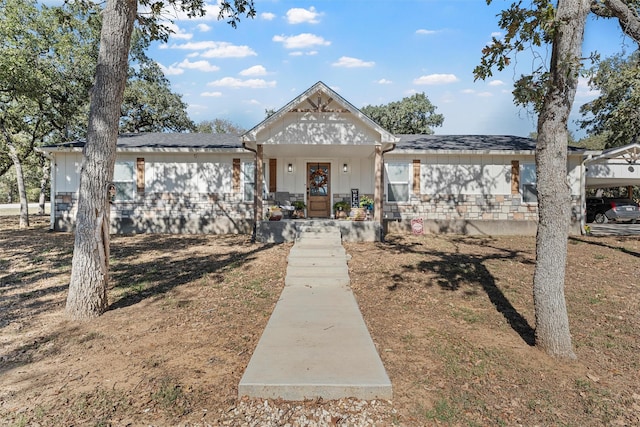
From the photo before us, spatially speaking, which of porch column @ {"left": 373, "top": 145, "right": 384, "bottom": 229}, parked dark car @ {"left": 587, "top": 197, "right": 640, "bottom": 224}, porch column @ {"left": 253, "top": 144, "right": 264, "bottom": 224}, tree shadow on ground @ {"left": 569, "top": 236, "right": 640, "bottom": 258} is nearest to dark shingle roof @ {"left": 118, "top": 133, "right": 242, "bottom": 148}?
porch column @ {"left": 253, "top": 144, "right": 264, "bottom": 224}

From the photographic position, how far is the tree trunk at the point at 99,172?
4.76 meters

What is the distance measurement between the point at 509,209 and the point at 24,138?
85.0ft

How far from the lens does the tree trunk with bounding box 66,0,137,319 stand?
4.76 meters

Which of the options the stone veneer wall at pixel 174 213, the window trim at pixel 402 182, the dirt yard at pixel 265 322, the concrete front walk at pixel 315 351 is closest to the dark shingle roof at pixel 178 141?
the stone veneer wall at pixel 174 213

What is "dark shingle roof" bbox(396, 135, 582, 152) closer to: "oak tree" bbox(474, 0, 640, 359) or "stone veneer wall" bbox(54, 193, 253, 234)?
"stone veneer wall" bbox(54, 193, 253, 234)

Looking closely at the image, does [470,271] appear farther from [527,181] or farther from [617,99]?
[617,99]

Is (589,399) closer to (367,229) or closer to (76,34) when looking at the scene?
(367,229)

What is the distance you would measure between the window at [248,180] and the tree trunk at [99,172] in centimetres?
786

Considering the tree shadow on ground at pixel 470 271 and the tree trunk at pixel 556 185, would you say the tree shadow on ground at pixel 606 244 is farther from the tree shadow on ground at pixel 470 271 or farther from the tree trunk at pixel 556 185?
the tree trunk at pixel 556 185

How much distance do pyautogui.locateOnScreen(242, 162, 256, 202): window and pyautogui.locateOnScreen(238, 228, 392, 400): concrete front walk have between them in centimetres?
684

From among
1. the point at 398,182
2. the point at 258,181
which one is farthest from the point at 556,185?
the point at 398,182

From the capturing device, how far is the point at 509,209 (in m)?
12.9

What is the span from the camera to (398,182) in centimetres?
1302

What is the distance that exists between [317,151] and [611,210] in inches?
659
